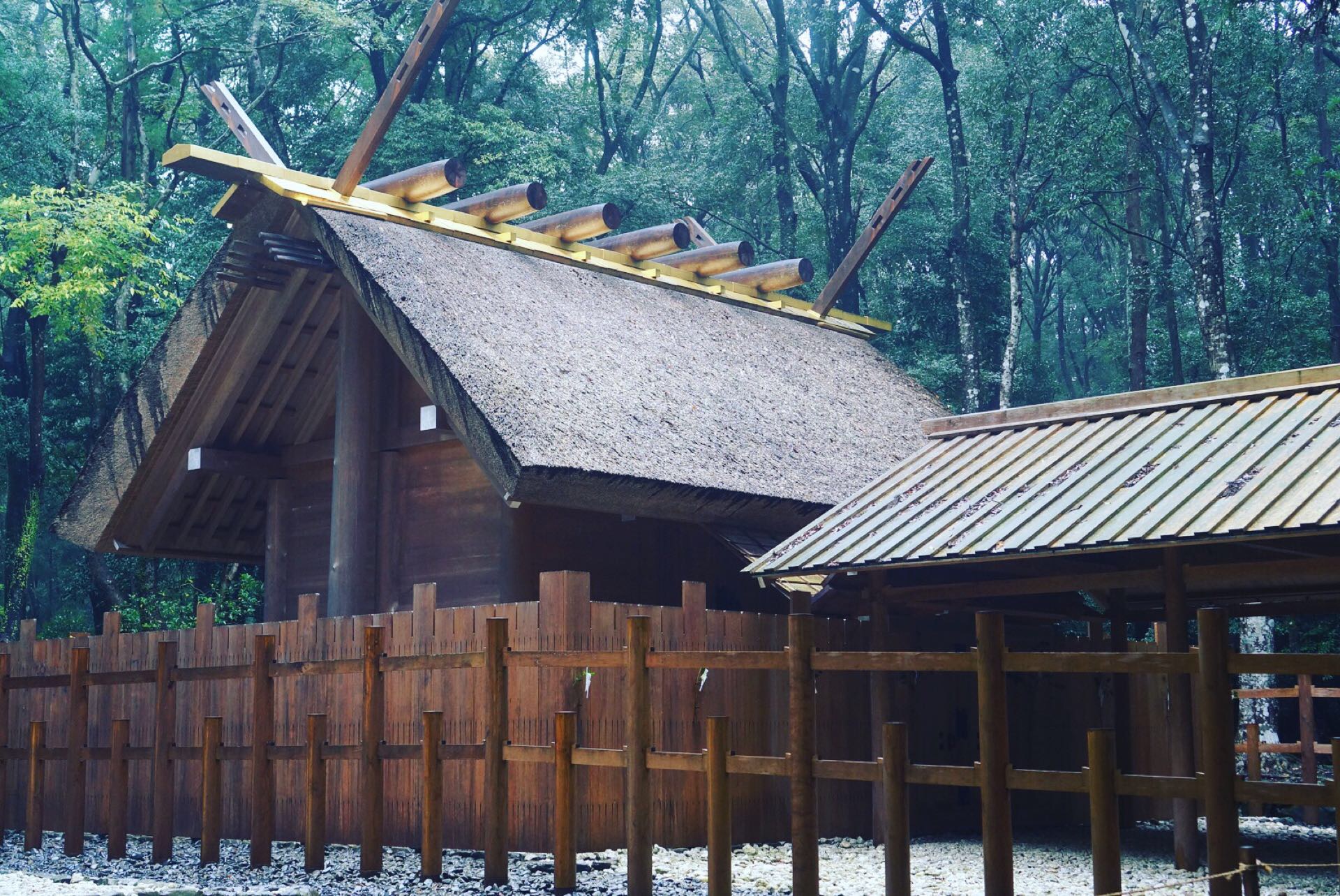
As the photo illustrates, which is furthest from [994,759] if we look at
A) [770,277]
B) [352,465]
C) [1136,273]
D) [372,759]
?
[1136,273]

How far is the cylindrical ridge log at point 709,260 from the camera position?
52.1ft

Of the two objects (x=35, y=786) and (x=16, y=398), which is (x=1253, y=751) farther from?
(x=16, y=398)

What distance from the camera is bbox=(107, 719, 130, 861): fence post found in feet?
30.7

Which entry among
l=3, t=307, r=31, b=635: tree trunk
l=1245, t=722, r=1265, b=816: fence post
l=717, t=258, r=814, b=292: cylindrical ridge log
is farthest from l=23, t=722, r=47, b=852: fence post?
l=3, t=307, r=31, b=635: tree trunk

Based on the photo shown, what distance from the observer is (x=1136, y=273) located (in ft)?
73.6

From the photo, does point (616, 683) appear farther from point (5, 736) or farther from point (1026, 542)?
point (5, 736)

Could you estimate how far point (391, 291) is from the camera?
437 inches

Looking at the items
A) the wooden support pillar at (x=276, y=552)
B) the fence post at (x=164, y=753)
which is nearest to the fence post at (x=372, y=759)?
the fence post at (x=164, y=753)

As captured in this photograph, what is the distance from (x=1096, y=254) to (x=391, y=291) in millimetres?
26191

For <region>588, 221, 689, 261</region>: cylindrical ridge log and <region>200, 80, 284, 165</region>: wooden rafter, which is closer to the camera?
<region>200, 80, 284, 165</region>: wooden rafter

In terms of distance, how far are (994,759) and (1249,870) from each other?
109cm

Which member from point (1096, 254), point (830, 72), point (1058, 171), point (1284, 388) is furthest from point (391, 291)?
point (1096, 254)

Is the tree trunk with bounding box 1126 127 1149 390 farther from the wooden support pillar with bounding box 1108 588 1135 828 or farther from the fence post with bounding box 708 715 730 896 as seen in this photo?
the fence post with bounding box 708 715 730 896

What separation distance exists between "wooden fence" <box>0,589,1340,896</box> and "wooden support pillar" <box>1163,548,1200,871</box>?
2.43ft
